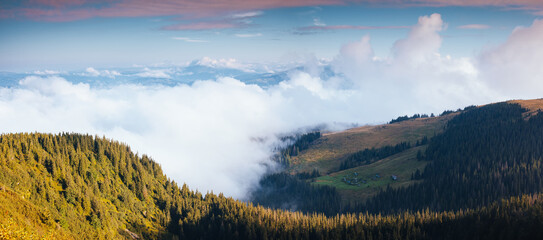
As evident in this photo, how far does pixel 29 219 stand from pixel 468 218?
183m

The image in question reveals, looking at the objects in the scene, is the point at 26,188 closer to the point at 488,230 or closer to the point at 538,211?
the point at 488,230

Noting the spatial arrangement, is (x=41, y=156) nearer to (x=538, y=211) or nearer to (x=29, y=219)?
(x=29, y=219)

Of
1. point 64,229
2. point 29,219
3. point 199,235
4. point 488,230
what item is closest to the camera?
point 29,219

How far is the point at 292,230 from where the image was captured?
171 meters

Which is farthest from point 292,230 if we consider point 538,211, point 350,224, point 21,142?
point 21,142

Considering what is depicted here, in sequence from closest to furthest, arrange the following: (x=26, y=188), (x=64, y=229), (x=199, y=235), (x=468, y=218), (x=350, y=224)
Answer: (x=64, y=229), (x=26, y=188), (x=468, y=218), (x=350, y=224), (x=199, y=235)

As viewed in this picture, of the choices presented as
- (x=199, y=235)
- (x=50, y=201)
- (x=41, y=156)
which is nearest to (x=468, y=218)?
(x=199, y=235)

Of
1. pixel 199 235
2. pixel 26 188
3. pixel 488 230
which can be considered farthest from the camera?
pixel 199 235

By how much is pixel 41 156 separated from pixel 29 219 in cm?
7326

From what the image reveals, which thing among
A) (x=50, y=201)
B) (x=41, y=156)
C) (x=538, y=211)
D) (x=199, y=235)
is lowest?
(x=199, y=235)

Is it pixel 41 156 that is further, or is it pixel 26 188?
pixel 41 156

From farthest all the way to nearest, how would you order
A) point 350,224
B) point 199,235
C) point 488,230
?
point 199,235 < point 350,224 < point 488,230

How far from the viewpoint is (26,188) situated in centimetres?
12412

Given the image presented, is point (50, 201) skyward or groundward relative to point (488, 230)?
skyward
